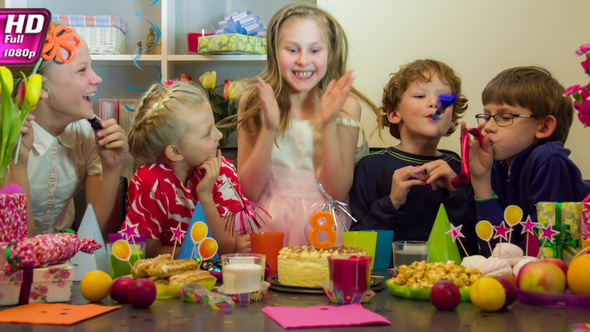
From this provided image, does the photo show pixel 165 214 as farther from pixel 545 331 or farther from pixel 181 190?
pixel 545 331

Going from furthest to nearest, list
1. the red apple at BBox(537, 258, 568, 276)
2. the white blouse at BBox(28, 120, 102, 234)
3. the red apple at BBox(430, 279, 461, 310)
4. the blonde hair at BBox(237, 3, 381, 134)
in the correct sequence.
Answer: the blonde hair at BBox(237, 3, 381, 134)
the white blouse at BBox(28, 120, 102, 234)
the red apple at BBox(537, 258, 568, 276)
the red apple at BBox(430, 279, 461, 310)

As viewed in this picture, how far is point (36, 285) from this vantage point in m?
1.08

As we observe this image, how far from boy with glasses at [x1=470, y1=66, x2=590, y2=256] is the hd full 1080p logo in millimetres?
1175

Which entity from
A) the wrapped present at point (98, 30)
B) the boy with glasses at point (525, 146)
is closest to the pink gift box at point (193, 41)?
the wrapped present at point (98, 30)

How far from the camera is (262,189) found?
2133 mm

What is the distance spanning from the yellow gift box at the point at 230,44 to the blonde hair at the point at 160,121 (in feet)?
4.18

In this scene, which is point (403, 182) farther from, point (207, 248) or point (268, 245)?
point (207, 248)

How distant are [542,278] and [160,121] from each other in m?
1.15

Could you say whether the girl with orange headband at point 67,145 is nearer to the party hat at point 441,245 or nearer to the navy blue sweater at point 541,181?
the party hat at point 441,245

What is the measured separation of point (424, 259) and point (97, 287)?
0.66 m

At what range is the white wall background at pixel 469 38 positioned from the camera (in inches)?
105

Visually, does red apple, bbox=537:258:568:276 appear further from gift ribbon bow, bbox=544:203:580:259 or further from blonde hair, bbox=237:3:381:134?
blonde hair, bbox=237:3:381:134

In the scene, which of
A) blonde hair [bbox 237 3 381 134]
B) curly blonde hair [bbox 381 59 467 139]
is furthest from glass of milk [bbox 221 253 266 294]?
curly blonde hair [bbox 381 59 467 139]

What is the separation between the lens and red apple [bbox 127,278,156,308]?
1.03m
